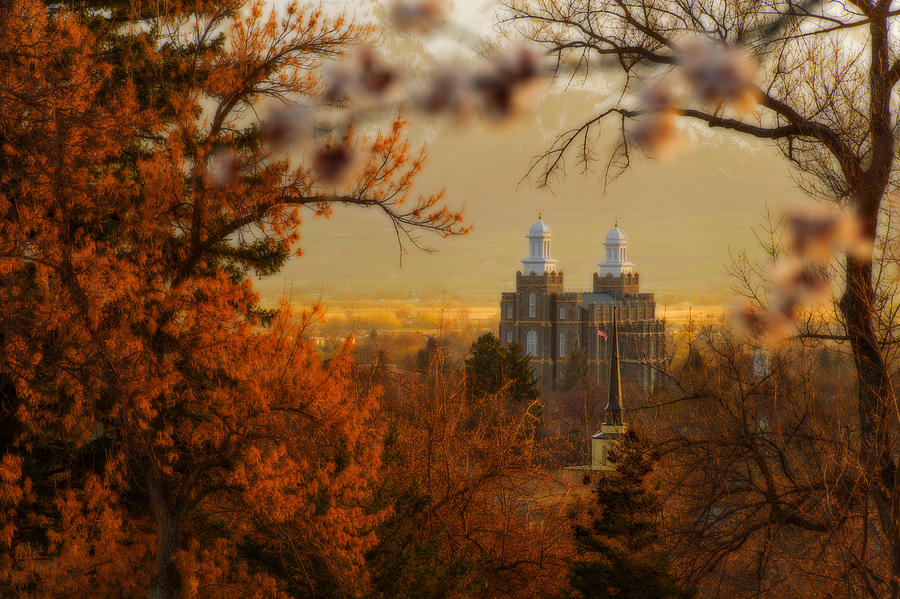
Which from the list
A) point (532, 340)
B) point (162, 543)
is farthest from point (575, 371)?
point (162, 543)

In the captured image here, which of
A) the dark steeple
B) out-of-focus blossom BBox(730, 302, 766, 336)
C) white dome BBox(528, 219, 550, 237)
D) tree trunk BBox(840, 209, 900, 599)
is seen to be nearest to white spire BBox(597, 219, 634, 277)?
white dome BBox(528, 219, 550, 237)

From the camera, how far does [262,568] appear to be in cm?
1286

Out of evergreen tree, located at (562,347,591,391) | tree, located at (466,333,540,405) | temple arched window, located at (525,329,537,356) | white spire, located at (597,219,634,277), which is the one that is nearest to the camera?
tree, located at (466,333,540,405)

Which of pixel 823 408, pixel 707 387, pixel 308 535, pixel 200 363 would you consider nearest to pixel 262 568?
pixel 308 535

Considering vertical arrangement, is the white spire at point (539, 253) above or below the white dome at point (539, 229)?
below

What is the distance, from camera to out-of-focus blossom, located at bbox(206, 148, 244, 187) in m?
12.9

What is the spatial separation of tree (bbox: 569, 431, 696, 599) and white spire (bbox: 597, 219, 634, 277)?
109m

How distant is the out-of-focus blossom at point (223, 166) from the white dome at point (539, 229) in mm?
104619

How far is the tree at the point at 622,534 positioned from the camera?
38.7 ft

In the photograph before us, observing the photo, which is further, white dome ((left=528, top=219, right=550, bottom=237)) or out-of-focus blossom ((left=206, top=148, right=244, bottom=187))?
white dome ((left=528, top=219, right=550, bottom=237))

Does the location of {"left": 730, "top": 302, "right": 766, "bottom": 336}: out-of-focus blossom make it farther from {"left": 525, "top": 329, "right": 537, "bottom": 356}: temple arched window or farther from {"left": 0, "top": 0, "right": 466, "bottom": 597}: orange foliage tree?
{"left": 525, "top": 329, "right": 537, "bottom": 356}: temple arched window

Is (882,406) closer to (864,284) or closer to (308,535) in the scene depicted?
(864,284)

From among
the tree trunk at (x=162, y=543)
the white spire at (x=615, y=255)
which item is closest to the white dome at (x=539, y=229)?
the white spire at (x=615, y=255)

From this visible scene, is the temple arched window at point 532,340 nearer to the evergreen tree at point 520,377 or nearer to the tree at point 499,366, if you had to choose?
the evergreen tree at point 520,377
